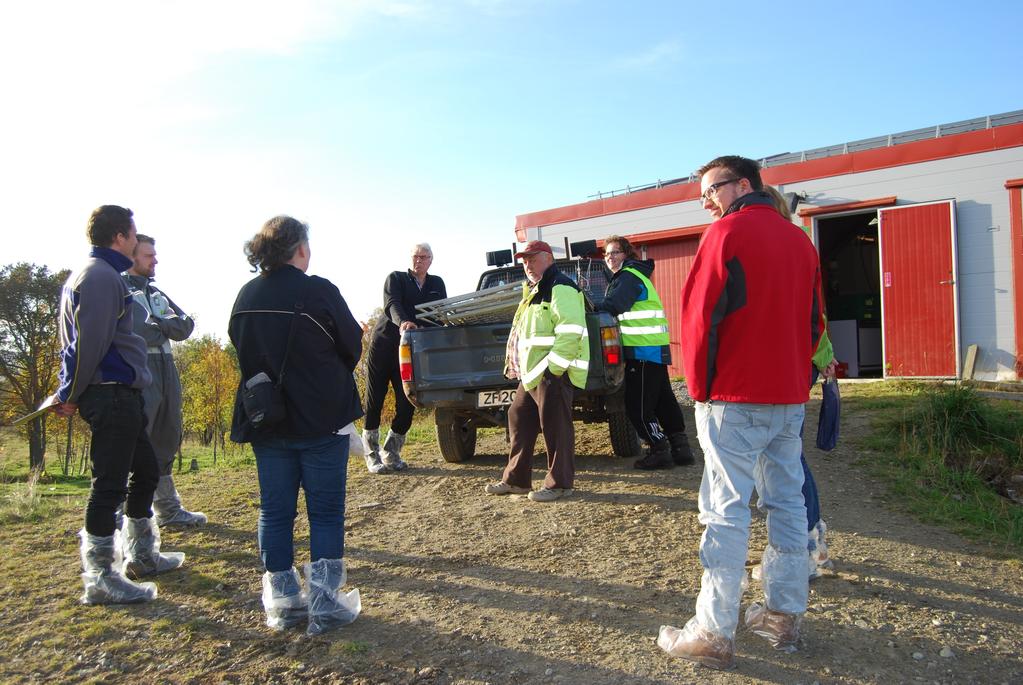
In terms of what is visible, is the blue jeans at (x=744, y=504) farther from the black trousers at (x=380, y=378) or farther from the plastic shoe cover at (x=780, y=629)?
the black trousers at (x=380, y=378)

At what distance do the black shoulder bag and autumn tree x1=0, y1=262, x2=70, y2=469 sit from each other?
27.5m

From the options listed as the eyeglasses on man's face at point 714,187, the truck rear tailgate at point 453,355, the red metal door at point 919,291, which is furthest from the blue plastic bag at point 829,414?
the red metal door at point 919,291

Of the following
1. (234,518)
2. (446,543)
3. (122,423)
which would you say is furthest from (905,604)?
(234,518)

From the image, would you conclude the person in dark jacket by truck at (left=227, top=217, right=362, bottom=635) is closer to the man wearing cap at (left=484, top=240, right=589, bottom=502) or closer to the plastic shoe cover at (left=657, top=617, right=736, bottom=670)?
the plastic shoe cover at (left=657, top=617, right=736, bottom=670)

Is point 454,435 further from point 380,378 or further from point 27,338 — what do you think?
point 27,338

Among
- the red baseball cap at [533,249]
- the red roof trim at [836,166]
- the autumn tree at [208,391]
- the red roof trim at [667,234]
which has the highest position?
the red roof trim at [836,166]

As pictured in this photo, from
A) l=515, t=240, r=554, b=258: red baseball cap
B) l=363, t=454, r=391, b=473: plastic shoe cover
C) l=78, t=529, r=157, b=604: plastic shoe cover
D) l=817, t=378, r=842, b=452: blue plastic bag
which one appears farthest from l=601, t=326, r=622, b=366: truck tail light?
l=78, t=529, r=157, b=604: plastic shoe cover

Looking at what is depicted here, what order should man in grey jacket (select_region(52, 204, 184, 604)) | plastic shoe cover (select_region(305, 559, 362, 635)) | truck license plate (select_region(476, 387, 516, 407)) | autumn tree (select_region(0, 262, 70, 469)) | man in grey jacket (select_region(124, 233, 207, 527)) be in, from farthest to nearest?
autumn tree (select_region(0, 262, 70, 469))
truck license plate (select_region(476, 387, 516, 407))
man in grey jacket (select_region(124, 233, 207, 527))
man in grey jacket (select_region(52, 204, 184, 604))
plastic shoe cover (select_region(305, 559, 362, 635))

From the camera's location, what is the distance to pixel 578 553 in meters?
4.35

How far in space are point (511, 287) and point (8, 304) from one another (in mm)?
27446

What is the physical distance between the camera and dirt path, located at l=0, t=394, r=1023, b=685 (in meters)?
2.96

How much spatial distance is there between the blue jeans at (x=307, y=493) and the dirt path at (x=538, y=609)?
1.27 ft

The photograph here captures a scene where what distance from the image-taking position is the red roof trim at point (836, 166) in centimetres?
988

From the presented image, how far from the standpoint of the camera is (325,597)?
340 centimetres
